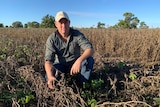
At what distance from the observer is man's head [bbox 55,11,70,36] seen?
3.97 metres

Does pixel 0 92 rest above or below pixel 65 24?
below

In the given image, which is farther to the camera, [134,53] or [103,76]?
[134,53]

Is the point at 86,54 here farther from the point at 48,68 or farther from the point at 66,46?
the point at 48,68

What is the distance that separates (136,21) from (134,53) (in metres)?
51.3

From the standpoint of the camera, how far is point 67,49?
4.28 m

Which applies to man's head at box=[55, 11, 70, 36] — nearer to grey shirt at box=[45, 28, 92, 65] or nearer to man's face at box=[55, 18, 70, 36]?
man's face at box=[55, 18, 70, 36]

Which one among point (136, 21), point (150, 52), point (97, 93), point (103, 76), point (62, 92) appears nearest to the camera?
point (62, 92)

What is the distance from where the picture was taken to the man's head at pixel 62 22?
3972 millimetres

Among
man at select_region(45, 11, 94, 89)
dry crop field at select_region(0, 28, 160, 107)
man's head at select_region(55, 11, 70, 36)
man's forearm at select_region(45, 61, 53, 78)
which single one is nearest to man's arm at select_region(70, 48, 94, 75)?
man at select_region(45, 11, 94, 89)

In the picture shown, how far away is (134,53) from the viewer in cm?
794

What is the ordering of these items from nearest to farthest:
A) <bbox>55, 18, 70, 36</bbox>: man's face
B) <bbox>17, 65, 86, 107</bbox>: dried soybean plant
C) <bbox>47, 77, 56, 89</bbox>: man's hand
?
<bbox>17, 65, 86, 107</bbox>: dried soybean plant, <bbox>47, 77, 56, 89</bbox>: man's hand, <bbox>55, 18, 70, 36</bbox>: man's face

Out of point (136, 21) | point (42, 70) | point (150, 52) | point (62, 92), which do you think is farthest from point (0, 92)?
point (136, 21)

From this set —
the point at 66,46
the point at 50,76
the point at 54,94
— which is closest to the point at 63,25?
the point at 66,46

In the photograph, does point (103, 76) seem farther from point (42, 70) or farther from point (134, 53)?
point (134, 53)
